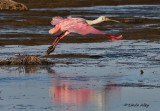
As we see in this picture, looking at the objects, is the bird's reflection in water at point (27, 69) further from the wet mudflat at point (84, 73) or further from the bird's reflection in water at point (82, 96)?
the bird's reflection in water at point (82, 96)

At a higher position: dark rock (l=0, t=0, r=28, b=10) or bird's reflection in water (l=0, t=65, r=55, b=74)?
dark rock (l=0, t=0, r=28, b=10)

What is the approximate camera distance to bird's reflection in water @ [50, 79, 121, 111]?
1352cm

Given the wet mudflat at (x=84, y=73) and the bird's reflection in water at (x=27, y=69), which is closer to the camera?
the wet mudflat at (x=84, y=73)

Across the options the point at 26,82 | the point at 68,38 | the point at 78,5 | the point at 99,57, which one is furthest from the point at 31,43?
the point at 78,5

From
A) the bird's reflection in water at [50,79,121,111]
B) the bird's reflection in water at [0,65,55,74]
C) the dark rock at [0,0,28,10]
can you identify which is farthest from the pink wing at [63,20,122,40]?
the dark rock at [0,0,28,10]

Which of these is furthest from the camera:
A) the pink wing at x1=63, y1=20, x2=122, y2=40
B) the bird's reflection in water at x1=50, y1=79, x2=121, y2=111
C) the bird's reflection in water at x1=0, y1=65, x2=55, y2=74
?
the bird's reflection in water at x1=0, y1=65, x2=55, y2=74

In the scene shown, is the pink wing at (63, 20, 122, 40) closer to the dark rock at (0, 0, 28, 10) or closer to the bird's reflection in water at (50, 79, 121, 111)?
the bird's reflection in water at (50, 79, 121, 111)

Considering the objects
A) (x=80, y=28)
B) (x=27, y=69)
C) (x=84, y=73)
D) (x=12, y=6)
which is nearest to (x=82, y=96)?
(x=80, y=28)

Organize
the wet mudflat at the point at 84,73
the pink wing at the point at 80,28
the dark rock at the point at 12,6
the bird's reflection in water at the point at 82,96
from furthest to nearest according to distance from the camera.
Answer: the dark rock at the point at 12,6 → the pink wing at the point at 80,28 → the wet mudflat at the point at 84,73 → the bird's reflection in water at the point at 82,96

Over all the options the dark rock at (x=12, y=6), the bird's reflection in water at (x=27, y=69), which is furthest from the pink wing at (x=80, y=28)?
the dark rock at (x=12, y=6)

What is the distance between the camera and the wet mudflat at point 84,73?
1391cm

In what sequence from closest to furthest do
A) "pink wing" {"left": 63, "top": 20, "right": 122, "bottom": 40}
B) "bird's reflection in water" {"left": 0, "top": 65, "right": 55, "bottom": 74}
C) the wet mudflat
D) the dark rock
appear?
the wet mudflat < "pink wing" {"left": 63, "top": 20, "right": 122, "bottom": 40} < "bird's reflection in water" {"left": 0, "top": 65, "right": 55, "bottom": 74} < the dark rock

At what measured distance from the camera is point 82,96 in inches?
576

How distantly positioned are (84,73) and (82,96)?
374 cm
